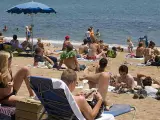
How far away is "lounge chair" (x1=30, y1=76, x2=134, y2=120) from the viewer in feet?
14.0

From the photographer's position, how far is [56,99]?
4480 millimetres

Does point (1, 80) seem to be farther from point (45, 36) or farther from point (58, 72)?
point (45, 36)

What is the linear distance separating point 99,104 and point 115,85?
357cm

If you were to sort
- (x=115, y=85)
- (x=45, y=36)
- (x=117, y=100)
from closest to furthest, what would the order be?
(x=117, y=100) → (x=115, y=85) → (x=45, y=36)

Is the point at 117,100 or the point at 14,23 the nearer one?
the point at 117,100

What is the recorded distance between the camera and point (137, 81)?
833 cm

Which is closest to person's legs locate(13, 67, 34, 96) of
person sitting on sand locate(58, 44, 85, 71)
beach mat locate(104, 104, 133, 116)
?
beach mat locate(104, 104, 133, 116)

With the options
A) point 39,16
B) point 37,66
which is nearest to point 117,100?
point 37,66

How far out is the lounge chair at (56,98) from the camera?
428 cm

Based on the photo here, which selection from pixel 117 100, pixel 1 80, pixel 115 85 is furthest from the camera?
pixel 115 85

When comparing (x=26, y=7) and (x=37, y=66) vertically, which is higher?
(x=26, y=7)

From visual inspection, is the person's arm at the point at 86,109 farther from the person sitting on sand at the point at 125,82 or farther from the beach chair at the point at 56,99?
the person sitting on sand at the point at 125,82

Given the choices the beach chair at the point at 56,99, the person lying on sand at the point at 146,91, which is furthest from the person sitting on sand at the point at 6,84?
the person lying on sand at the point at 146,91

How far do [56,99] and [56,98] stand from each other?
0.01 metres
